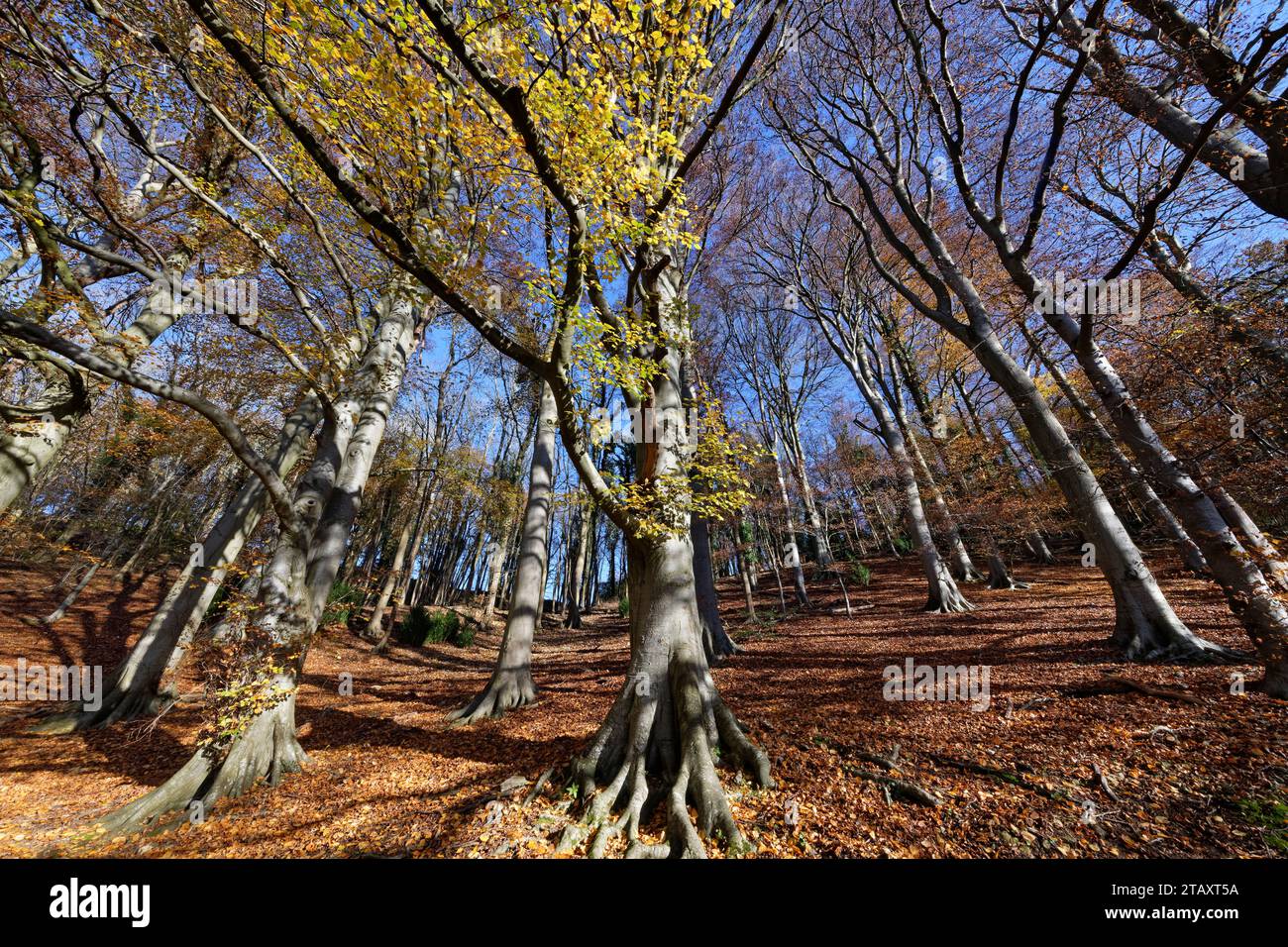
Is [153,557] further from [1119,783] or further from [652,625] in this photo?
[1119,783]

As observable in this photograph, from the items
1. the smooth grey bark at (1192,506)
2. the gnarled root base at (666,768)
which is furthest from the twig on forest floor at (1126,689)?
the gnarled root base at (666,768)

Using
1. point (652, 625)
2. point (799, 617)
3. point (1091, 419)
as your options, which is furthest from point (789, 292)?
point (652, 625)

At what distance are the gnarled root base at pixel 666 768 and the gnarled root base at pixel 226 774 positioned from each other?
339 centimetres

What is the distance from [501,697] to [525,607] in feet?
5.12

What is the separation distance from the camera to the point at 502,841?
305 cm

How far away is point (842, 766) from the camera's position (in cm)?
379

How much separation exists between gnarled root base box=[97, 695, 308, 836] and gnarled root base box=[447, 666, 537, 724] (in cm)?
229

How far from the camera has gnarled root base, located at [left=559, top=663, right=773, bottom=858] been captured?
9.84ft

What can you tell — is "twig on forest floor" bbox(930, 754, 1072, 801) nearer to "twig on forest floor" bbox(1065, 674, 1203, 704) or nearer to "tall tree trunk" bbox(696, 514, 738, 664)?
"twig on forest floor" bbox(1065, 674, 1203, 704)

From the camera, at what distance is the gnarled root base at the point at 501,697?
6.84 metres

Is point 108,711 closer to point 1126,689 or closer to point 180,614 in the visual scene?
point 180,614

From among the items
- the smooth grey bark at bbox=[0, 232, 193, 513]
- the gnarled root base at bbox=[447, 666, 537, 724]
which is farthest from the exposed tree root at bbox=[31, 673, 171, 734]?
the gnarled root base at bbox=[447, 666, 537, 724]
